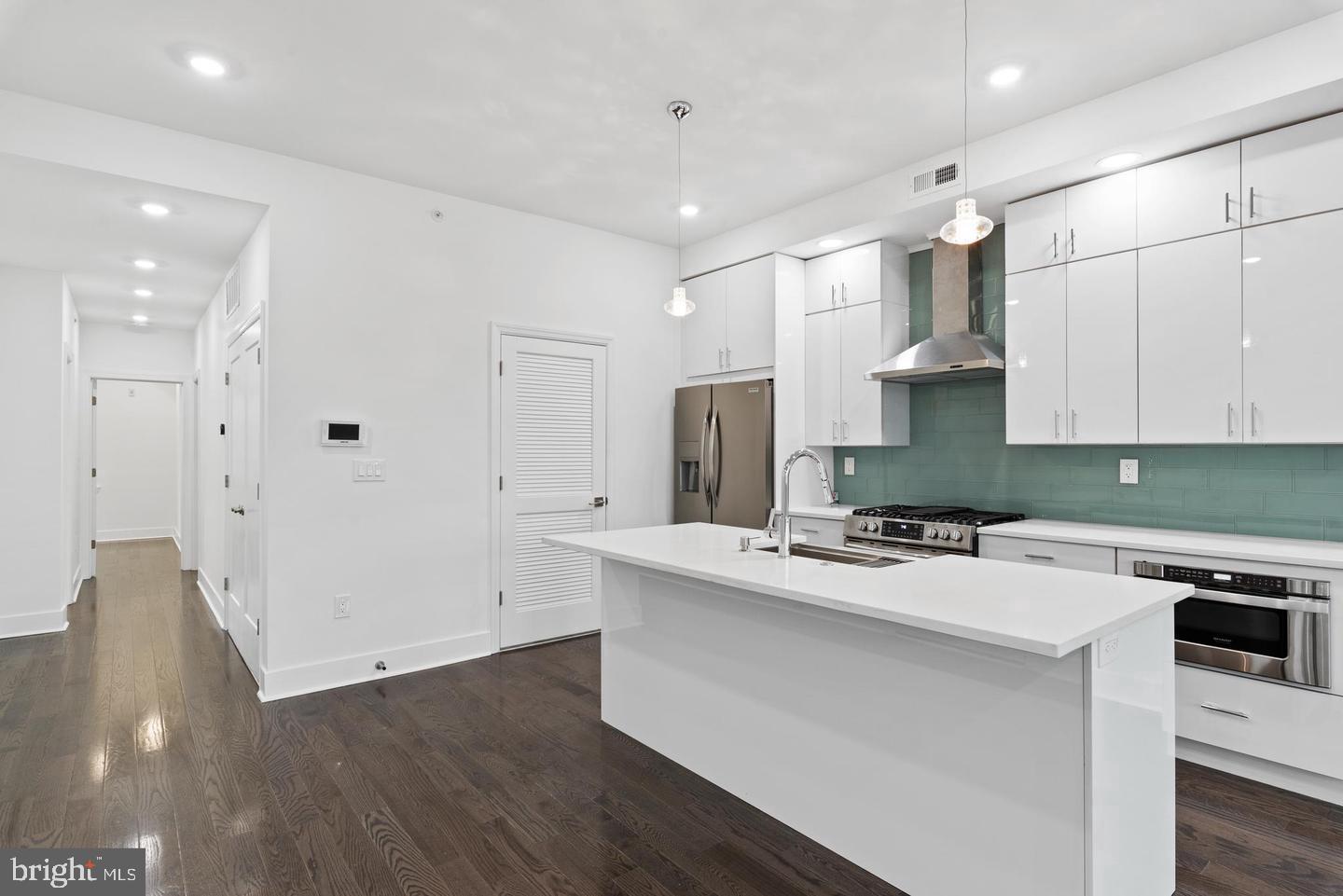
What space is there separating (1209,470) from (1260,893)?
6.07 feet

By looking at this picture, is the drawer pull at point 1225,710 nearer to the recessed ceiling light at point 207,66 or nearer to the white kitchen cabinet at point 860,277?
the white kitchen cabinet at point 860,277

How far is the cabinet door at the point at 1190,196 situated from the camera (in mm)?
2855

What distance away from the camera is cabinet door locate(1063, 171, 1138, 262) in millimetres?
3148

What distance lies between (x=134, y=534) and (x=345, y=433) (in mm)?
8606

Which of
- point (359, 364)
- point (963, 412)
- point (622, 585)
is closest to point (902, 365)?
point (963, 412)

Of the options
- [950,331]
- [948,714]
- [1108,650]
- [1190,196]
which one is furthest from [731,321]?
[1108,650]

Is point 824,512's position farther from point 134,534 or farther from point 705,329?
point 134,534

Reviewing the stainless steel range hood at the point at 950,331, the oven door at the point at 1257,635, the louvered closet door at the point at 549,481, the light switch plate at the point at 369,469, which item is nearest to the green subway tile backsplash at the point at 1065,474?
the stainless steel range hood at the point at 950,331

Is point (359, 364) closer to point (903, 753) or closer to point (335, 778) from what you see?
point (335, 778)

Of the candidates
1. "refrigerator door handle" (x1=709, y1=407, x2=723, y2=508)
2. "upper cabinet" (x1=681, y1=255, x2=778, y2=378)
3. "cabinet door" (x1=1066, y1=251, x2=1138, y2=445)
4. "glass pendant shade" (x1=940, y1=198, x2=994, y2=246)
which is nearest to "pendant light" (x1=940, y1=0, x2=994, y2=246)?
"glass pendant shade" (x1=940, y1=198, x2=994, y2=246)

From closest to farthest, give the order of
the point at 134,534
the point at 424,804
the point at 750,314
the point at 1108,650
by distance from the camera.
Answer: the point at 1108,650
the point at 424,804
the point at 750,314
the point at 134,534

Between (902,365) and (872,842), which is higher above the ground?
(902,365)

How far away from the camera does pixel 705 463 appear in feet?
15.9

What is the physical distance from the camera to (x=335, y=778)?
2705 mm
